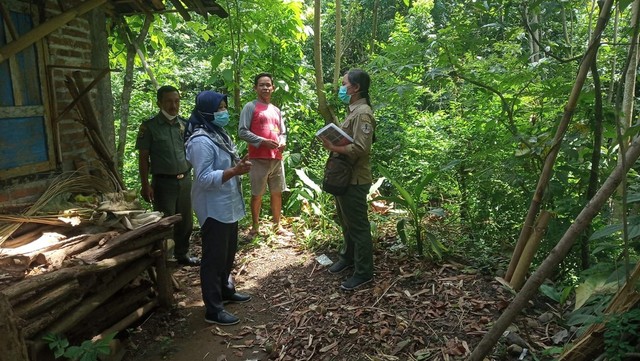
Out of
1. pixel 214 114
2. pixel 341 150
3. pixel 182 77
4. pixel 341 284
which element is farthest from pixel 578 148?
pixel 182 77

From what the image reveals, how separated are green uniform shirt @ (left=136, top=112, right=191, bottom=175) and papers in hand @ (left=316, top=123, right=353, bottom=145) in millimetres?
1688

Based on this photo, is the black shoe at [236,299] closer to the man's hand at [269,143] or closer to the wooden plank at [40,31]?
the man's hand at [269,143]

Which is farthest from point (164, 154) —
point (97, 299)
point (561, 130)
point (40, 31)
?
point (561, 130)

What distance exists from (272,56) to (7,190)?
4174 mm

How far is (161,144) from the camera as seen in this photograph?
470cm

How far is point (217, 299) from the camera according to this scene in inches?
151

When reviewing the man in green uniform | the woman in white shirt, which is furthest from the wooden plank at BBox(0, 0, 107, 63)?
the man in green uniform

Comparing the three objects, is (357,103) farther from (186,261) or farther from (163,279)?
(186,261)

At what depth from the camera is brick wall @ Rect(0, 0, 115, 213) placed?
356cm

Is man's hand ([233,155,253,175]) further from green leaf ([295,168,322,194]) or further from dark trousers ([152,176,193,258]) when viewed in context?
green leaf ([295,168,322,194])

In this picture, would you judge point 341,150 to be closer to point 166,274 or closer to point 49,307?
point 166,274

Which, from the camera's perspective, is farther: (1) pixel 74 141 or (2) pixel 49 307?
(1) pixel 74 141

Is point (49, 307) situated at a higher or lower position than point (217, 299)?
higher

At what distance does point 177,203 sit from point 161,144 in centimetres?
73
